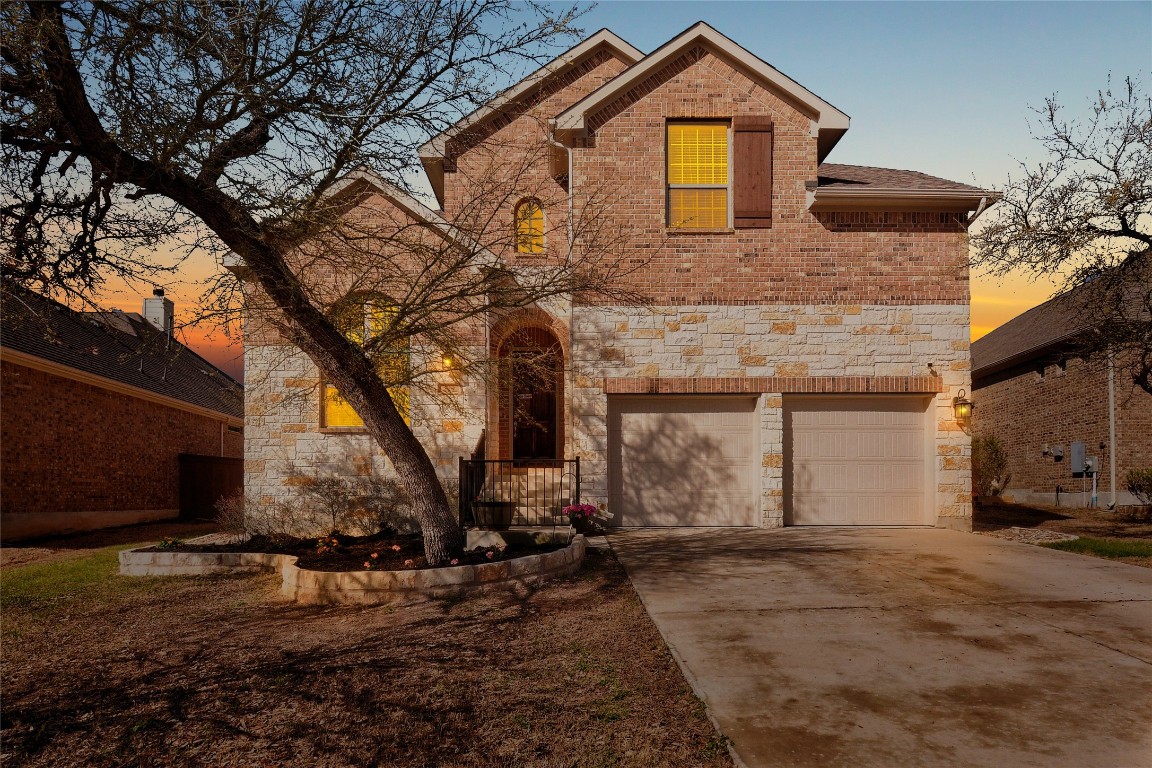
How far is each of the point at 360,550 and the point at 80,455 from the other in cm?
1019

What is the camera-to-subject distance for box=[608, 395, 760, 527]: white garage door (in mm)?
12555

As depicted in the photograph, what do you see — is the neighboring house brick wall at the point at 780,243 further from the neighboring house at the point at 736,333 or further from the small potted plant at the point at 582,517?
the small potted plant at the point at 582,517

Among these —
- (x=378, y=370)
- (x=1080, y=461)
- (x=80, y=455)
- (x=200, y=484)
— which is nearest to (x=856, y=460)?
(x=378, y=370)

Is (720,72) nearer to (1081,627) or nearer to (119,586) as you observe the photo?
(1081,627)

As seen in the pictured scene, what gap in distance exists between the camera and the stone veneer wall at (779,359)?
12305 millimetres

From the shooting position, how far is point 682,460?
12602mm

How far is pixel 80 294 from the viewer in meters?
7.28

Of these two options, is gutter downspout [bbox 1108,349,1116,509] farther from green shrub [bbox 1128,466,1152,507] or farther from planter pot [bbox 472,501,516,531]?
planter pot [bbox 472,501,516,531]

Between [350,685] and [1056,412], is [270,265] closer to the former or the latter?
[350,685]

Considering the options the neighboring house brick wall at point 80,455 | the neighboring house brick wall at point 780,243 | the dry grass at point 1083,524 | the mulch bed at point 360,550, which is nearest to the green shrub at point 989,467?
the dry grass at point 1083,524

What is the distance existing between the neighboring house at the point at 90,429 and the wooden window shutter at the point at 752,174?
26.6 ft

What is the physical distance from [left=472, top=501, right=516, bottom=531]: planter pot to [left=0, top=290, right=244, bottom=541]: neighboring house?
3655 millimetres

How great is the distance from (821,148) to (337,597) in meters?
10.9

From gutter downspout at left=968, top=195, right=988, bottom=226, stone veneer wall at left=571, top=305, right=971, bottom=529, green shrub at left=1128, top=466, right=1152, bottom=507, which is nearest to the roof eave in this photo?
gutter downspout at left=968, top=195, right=988, bottom=226
